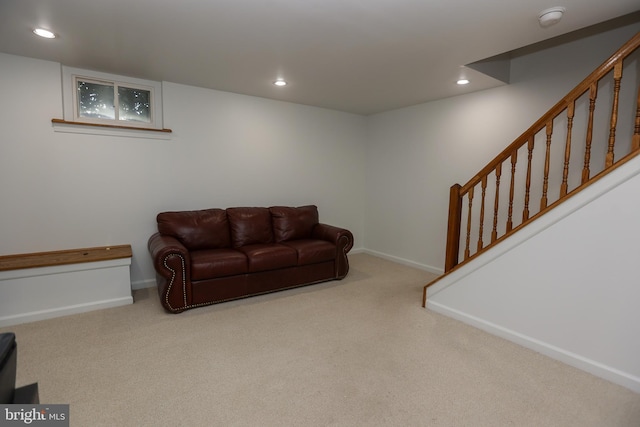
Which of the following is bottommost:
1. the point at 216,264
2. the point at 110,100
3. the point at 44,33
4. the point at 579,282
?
the point at 216,264

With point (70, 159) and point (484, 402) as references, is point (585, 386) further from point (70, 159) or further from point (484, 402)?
point (70, 159)

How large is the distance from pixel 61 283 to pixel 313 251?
8.02 ft

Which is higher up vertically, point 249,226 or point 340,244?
point 249,226

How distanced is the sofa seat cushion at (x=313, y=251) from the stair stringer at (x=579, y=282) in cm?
169

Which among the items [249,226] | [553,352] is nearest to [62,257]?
[249,226]

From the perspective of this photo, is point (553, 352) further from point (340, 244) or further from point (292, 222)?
point (292, 222)

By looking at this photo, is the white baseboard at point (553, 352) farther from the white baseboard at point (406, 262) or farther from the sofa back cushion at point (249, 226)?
the sofa back cushion at point (249, 226)

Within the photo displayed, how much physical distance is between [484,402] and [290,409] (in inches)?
44.6

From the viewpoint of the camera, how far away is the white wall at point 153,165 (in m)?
3.10

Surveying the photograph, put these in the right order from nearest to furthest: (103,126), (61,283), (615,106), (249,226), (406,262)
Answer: (615,106) < (61,283) < (103,126) < (249,226) < (406,262)

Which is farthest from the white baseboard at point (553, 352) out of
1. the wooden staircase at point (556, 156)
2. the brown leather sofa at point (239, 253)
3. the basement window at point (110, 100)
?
the basement window at point (110, 100)

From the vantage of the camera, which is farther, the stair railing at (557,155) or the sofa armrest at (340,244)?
the sofa armrest at (340,244)

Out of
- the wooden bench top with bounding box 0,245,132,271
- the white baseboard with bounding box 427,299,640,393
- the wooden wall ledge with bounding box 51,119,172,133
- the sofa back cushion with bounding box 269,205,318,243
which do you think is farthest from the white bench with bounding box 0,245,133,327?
the white baseboard with bounding box 427,299,640,393

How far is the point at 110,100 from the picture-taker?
11.7 feet
